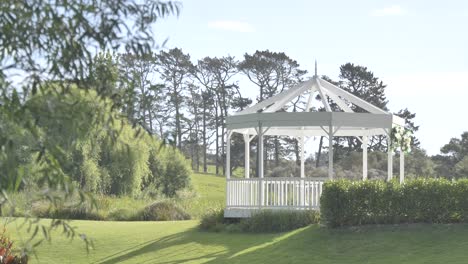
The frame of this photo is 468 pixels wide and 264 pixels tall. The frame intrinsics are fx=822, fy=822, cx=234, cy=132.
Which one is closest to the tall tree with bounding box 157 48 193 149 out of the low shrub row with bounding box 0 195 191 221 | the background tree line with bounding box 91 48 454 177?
the background tree line with bounding box 91 48 454 177

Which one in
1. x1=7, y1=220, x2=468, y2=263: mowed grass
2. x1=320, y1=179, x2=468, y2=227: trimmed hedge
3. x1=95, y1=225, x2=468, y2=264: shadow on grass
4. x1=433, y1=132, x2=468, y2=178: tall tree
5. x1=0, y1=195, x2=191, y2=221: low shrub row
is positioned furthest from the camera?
x1=433, y1=132, x2=468, y2=178: tall tree

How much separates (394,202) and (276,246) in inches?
104

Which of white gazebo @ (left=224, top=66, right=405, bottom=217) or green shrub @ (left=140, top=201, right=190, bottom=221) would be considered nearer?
white gazebo @ (left=224, top=66, right=405, bottom=217)

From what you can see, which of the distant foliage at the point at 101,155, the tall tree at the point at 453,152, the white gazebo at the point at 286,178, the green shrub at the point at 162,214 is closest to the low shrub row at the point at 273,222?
the white gazebo at the point at 286,178

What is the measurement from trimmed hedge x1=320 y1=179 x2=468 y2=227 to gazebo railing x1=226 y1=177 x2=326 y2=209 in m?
2.32

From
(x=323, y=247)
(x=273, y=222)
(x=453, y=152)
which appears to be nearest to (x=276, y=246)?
(x=323, y=247)

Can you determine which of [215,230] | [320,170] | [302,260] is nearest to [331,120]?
[215,230]

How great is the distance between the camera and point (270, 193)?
20.9 m

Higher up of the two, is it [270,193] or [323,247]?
[270,193]

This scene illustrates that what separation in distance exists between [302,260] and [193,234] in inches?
179

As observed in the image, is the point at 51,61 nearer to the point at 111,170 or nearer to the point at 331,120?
the point at 331,120

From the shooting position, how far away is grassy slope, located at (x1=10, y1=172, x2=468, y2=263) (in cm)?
1558

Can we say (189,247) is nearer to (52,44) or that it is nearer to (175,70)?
(52,44)

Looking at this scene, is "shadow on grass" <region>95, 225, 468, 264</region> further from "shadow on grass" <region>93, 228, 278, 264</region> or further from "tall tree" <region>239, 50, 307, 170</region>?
"tall tree" <region>239, 50, 307, 170</region>
